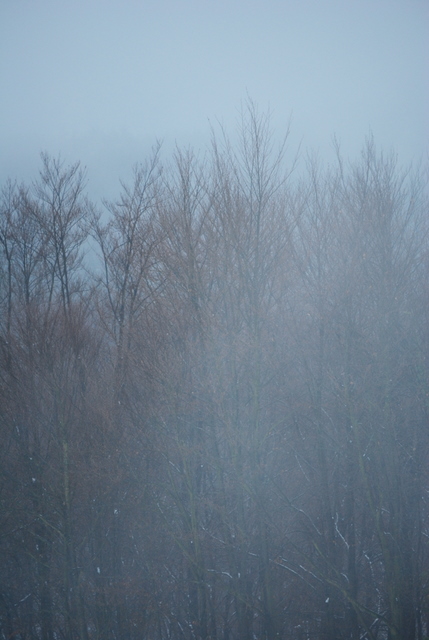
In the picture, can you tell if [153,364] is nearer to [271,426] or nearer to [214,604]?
[271,426]

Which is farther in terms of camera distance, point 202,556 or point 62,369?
point 62,369

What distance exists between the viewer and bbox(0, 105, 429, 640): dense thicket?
710cm

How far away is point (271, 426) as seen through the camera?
7559mm

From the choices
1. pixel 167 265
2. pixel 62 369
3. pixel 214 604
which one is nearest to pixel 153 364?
pixel 167 265

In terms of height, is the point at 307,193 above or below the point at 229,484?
above

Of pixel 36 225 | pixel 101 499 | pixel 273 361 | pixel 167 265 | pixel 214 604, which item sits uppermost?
pixel 36 225

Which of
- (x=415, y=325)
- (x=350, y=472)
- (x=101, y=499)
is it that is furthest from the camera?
(x=101, y=499)

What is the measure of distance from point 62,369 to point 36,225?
5.16m

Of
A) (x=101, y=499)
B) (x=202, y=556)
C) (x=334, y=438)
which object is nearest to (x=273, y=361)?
(x=334, y=438)

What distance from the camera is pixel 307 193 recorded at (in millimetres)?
8062

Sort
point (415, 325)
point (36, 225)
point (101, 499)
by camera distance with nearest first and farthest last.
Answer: point (415, 325), point (101, 499), point (36, 225)

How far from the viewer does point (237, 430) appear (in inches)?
284

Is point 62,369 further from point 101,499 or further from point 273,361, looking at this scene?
point 273,361

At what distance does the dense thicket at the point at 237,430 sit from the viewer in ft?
23.3
